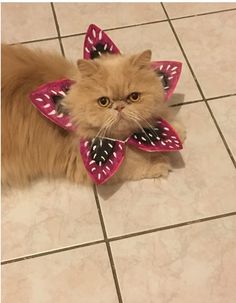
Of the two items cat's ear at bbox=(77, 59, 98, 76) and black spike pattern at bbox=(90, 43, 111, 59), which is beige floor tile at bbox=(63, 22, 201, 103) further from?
cat's ear at bbox=(77, 59, 98, 76)

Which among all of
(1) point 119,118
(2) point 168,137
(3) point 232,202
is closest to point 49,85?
(1) point 119,118

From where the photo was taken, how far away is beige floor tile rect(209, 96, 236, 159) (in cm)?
133

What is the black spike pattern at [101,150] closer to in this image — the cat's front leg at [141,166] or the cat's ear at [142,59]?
the cat's front leg at [141,166]

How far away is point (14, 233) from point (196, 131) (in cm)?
63

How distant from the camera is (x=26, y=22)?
5.53ft

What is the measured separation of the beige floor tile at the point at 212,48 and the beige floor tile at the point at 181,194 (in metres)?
0.23

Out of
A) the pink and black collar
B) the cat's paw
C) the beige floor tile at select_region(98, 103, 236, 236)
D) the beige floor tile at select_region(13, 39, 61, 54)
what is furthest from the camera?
the beige floor tile at select_region(13, 39, 61, 54)

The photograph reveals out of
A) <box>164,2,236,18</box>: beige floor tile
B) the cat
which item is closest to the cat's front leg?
the cat

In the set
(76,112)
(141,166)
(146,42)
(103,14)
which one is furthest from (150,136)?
(103,14)

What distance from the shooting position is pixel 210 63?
4.97ft

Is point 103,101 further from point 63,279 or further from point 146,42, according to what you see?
point 146,42

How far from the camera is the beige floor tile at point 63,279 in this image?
1095 mm

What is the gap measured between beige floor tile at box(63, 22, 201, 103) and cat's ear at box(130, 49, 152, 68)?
1.59 feet

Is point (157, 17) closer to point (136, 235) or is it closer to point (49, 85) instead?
point (49, 85)
